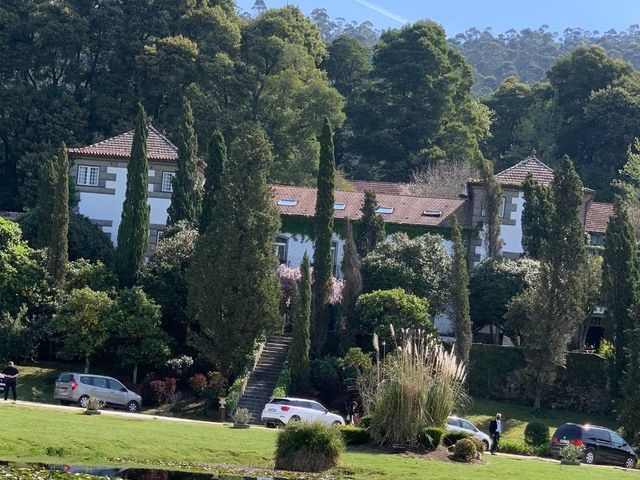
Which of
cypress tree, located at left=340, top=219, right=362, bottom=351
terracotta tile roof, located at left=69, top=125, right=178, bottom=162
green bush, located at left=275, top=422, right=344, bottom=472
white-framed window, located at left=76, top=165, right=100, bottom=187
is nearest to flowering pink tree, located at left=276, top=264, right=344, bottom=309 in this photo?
cypress tree, located at left=340, top=219, right=362, bottom=351

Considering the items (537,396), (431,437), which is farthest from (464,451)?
(537,396)

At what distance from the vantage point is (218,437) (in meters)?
34.0

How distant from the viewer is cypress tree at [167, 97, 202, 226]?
194 ft

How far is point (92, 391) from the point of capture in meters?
44.9

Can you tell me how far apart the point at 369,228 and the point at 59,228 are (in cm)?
1385

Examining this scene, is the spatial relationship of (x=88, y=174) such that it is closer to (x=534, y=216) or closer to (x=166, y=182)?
(x=166, y=182)

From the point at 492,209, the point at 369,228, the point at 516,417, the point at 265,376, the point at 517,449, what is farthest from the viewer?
the point at 492,209

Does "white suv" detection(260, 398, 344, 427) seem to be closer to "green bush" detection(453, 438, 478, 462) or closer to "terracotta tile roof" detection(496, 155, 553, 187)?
"green bush" detection(453, 438, 478, 462)

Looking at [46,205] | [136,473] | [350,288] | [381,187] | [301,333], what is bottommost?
[136,473]

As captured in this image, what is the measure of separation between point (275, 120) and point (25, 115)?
44.2 ft

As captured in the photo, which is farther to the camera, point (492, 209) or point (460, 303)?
point (492, 209)

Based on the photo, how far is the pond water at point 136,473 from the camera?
27.4 m

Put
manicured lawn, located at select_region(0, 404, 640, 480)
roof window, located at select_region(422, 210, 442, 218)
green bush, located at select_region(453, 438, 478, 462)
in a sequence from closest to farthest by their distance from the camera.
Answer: manicured lawn, located at select_region(0, 404, 640, 480) → green bush, located at select_region(453, 438, 478, 462) → roof window, located at select_region(422, 210, 442, 218)

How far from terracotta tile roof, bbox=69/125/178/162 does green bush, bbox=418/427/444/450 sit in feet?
101
